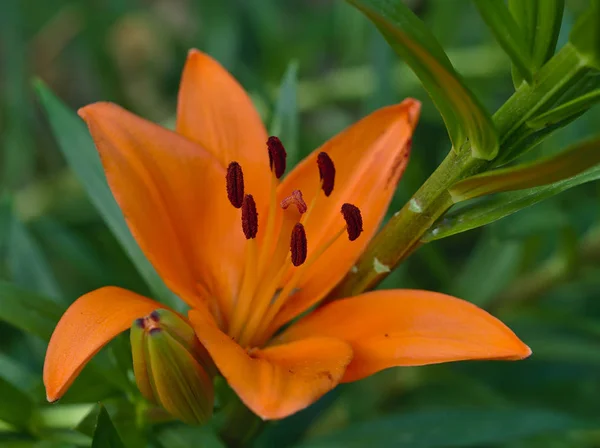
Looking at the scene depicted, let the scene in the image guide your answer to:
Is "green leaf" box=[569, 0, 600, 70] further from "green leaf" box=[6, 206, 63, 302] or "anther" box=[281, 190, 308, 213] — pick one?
"green leaf" box=[6, 206, 63, 302]

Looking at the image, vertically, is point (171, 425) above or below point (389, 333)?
below

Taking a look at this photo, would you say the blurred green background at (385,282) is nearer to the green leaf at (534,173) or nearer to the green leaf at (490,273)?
the green leaf at (490,273)

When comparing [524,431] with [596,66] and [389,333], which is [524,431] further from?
[596,66]

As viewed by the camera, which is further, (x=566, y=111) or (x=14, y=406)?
(x=14, y=406)

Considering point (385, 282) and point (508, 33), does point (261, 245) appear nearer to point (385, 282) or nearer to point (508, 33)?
point (508, 33)

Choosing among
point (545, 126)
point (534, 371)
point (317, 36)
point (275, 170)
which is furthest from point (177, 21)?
point (545, 126)

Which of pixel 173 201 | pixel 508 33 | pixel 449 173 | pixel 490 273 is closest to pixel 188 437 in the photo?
pixel 173 201

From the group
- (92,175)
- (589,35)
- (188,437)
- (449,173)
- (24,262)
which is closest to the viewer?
(589,35)

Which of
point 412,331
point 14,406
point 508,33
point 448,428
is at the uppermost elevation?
point 508,33
